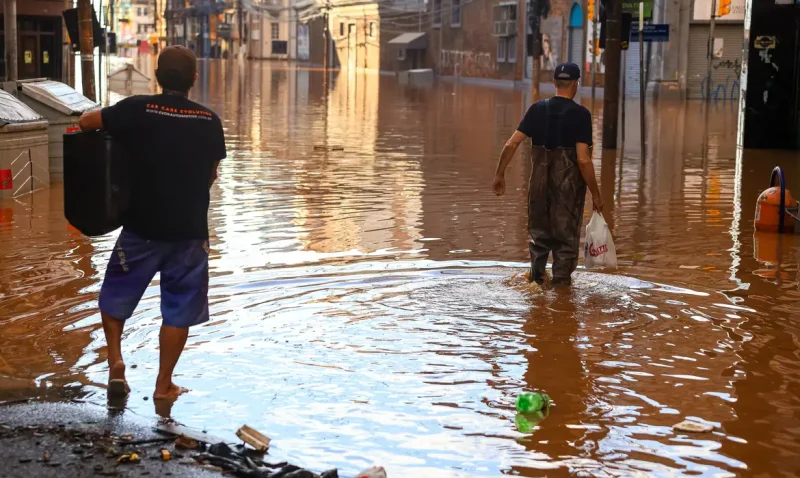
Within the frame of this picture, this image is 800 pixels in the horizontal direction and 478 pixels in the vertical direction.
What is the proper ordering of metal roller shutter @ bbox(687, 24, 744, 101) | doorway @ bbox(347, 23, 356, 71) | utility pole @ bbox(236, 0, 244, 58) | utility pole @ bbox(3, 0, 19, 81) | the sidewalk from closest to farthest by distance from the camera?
the sidewalk
utility pole @ bbox(3, 0, 19, 81)
metal roller shutter @ bbox(687, 24, 744, 101)
doorway @ bbox(347, 23, 356, 71)
utility pole @ bbox(236, 0, 244, 58)

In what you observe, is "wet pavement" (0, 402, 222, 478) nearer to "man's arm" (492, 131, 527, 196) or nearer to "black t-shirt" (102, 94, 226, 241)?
"black t-shirt" (102, 94, 226, 241)

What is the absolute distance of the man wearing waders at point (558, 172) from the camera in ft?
27.9

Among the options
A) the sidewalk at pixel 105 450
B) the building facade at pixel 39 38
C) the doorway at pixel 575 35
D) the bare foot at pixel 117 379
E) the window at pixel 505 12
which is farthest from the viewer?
the window at pixel 505 12

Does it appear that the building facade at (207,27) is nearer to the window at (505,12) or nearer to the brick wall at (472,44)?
the brick wall at (472,44)

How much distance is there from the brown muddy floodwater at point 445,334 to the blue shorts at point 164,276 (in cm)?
46

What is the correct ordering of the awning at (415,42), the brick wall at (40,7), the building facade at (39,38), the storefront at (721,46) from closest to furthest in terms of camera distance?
the brick wall at (40,7), the building facade at (39,38), the storefront at (721,46), the awning at (415,42)

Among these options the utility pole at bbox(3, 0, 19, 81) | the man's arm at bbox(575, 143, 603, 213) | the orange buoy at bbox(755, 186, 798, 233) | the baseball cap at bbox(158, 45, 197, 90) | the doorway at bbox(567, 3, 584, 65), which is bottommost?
the orange buoy at bbox(755, 186, 798, 233)

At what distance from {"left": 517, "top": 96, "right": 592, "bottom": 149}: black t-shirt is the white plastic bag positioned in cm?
63

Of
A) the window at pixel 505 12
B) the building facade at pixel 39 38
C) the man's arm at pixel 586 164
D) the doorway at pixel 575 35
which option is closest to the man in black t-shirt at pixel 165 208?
the man's arm at pixel 586 164

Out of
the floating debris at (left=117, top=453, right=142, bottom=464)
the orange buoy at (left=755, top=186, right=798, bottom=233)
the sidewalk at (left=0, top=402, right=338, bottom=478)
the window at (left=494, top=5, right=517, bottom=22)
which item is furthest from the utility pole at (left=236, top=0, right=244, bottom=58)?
the floating debris at (left=117, top=453, right=142, bottom=464)

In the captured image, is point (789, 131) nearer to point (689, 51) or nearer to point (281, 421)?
point (281, 421)

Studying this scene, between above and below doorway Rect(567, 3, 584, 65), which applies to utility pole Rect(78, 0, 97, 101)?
below

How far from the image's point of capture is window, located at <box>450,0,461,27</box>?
72.1 meters

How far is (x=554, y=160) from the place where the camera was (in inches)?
341
